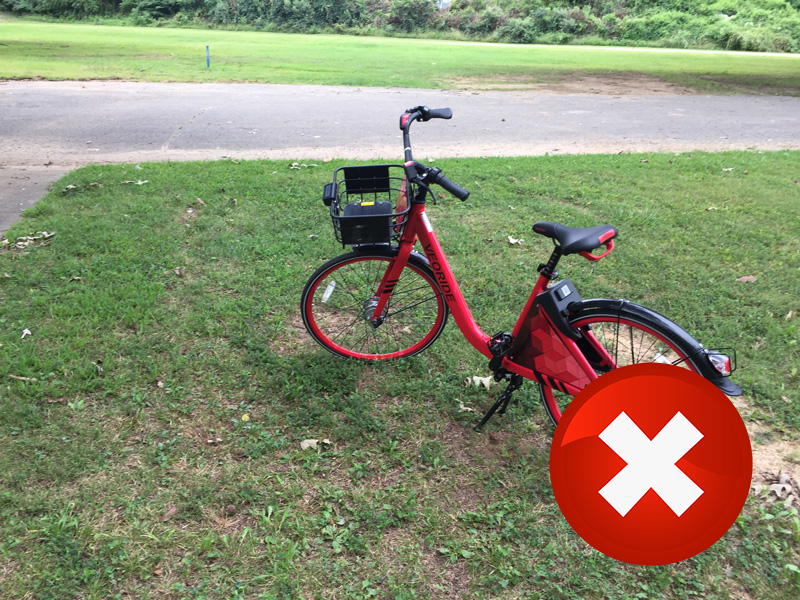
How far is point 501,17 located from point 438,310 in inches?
1433

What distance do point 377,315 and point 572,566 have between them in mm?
1864

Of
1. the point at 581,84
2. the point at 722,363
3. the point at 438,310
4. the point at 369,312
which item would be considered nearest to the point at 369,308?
the point at 369,312

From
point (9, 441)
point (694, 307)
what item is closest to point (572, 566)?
point (694, 307)

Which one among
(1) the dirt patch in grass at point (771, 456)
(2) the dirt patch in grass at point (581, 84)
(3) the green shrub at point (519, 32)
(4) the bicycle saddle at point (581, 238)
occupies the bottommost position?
(1) the dirt patch in grass at point (771, 456)

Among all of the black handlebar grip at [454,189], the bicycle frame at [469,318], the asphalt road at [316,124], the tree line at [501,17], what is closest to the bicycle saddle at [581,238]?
the bicycle frame at [469,318]

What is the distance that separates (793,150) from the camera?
8773mm

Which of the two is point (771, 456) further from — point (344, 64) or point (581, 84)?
point (344, 64)

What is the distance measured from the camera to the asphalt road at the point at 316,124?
773 centimetres

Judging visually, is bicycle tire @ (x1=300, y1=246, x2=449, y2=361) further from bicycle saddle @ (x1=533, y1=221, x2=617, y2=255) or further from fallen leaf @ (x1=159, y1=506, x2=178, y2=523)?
fallen leaf @ (x1=159, y1=506, x2=178, y2=523)

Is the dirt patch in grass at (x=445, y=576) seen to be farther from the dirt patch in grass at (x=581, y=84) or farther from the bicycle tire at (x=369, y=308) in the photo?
the dirt patch in grass at (x=581, y=84)

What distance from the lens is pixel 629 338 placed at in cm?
266
